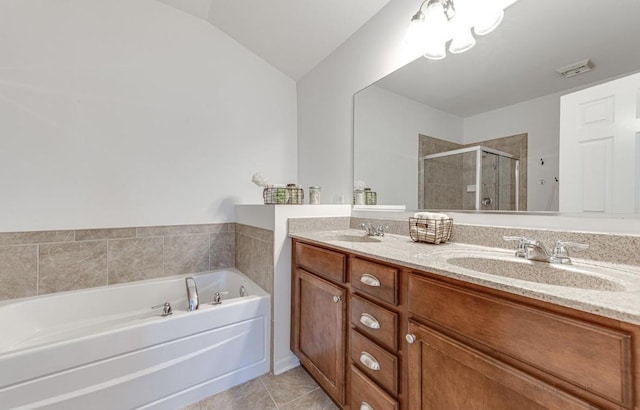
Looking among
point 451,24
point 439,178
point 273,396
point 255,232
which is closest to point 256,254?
point 255,232

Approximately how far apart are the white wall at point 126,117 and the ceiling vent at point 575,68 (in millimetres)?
2083

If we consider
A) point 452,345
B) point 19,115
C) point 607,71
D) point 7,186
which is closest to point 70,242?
point 7,186

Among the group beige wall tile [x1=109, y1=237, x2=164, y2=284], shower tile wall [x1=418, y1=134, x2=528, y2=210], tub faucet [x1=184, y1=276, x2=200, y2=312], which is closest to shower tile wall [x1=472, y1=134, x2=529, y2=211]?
shower tile wall [x1=418, y1=134, x2=528, y2=210]

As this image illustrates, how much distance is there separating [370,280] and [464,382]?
0.43 meters

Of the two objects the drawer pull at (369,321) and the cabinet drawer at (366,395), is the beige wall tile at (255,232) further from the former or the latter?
the cabinet drawer at (366,395)

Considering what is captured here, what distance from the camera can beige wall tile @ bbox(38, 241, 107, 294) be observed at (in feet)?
5.71

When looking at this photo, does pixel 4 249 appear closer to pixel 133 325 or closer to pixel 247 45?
pixel 133 325

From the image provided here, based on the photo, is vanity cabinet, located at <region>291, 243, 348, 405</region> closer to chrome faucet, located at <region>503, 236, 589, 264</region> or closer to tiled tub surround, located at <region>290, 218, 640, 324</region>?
tiled tub surround, located at <region>290, 218, 640, 324</region>

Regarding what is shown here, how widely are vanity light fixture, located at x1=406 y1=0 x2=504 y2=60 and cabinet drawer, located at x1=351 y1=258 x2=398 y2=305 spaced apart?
1236 mm

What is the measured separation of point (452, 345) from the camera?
2.51 feet

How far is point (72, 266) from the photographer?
5.95ft

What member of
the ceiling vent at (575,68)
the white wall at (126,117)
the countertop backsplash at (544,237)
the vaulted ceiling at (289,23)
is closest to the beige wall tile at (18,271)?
the white wall at (126,117)

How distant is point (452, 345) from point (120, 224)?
2.25m

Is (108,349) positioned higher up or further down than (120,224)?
further down
